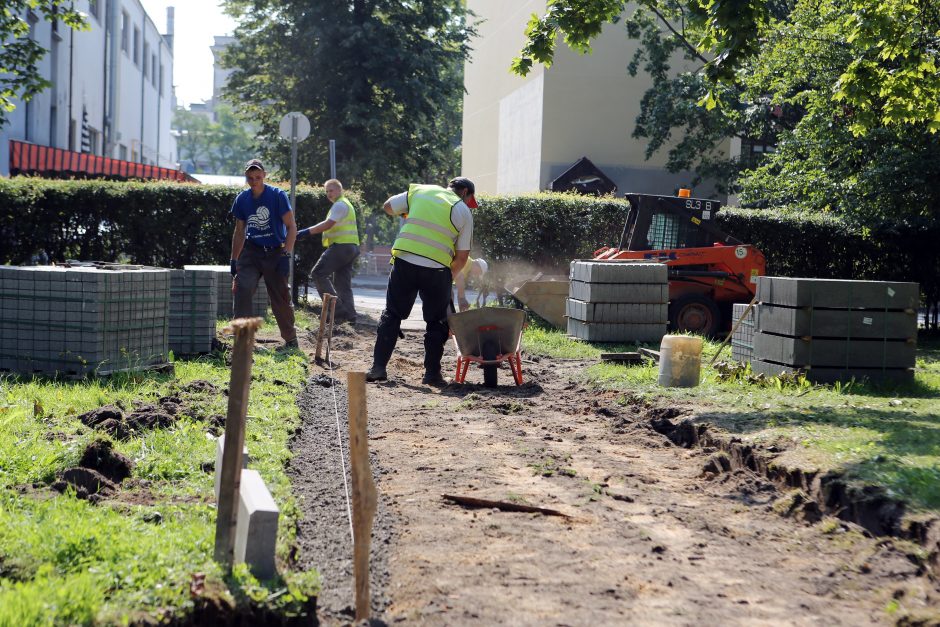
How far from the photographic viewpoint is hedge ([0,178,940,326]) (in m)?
16.9

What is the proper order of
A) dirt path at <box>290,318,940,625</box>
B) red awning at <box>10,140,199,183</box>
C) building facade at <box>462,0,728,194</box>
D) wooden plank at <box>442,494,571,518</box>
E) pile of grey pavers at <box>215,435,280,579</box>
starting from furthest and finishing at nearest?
building facade at <box>462,0,728,194</box>, red awning at <box>10,140,199,183</box>, wooden plank at <box>442,494,571,518</box>, dirt path at <box>290,318,940,625</box>, pile of grey pavers at <box>215,435,280,579</box>

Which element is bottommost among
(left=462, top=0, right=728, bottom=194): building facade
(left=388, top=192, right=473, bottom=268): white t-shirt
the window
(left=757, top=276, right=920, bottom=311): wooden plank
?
(left=757, top=276, right=920, bottom=311): wooden plank

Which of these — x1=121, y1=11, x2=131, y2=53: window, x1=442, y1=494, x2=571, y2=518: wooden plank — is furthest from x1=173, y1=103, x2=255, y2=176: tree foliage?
x1=442, y1=494, x2=571, y2=518: wooden plank

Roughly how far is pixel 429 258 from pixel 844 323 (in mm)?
3969

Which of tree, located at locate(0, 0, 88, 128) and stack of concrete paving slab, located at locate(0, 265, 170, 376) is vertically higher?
tree, located at locate(0, 0, 88, 128)

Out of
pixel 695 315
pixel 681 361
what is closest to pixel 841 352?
pixel 681 361

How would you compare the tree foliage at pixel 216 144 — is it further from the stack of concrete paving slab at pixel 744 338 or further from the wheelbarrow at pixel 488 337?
the wheelbarrow at pixel 488 337

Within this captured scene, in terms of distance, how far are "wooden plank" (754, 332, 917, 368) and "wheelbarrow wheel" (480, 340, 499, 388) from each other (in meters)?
2.71

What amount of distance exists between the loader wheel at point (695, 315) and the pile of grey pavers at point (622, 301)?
1.70 meters

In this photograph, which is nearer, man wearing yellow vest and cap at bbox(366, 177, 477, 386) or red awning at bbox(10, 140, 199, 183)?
man wearing yellow vest and cap at bbox(366, 177, 477, 386)

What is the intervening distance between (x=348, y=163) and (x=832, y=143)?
18.9 m

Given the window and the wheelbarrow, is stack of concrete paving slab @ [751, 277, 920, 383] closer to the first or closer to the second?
the wheelbarrow

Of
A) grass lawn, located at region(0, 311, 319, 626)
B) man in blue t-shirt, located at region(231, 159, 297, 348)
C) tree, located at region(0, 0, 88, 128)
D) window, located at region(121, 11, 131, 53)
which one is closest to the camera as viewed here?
grass lawn, located at region(0, 311, 319, 626)

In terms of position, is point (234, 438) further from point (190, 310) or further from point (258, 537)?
point (190, 310)
